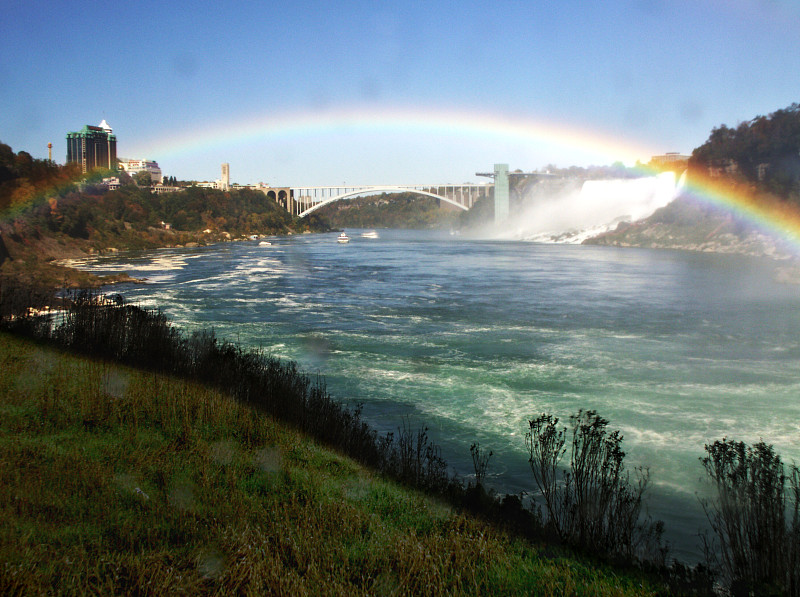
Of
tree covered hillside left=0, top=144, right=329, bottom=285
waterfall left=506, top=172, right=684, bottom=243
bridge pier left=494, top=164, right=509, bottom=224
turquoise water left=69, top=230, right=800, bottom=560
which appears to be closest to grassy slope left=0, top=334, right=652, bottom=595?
turquoise water left=69, top=230, right=800, bottom=560

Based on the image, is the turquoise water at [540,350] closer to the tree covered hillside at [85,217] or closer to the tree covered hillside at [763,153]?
the tree covered hillside at [85,217]

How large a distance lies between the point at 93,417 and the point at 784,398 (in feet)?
25.0

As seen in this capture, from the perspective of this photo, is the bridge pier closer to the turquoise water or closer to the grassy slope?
the turquoise water

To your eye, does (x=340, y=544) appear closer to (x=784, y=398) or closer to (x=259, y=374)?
(x=259, y=374)

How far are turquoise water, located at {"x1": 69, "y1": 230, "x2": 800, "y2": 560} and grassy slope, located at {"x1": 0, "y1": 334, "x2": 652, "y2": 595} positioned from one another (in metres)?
1.82

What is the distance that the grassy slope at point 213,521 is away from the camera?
8.36 feet

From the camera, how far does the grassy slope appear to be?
8.36 feet

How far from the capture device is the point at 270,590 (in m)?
2.53

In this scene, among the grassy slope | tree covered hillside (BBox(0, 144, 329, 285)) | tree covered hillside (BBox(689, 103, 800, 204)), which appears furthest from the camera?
tree covered hillside (BBox(689, 103, 800, 204))

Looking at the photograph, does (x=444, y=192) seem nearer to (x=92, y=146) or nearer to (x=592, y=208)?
(x=592, y=208)

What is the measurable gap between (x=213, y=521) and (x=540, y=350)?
7.99m

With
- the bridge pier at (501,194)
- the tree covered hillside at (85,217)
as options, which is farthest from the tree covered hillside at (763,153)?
the tree covered hillside at (85,217)

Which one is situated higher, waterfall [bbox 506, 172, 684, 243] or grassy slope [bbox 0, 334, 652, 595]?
waterfall [bbox 506, 172, 684, 243]

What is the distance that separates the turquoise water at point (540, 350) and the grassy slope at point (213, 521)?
182 cm
